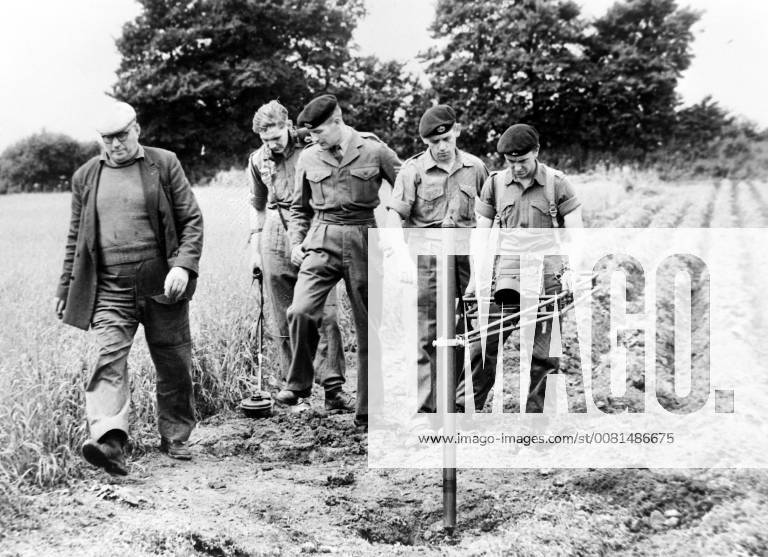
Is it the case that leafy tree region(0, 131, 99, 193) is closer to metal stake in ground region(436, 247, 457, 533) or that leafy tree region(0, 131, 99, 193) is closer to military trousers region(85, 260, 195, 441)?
military trousers region(85, 260, 195, 441)

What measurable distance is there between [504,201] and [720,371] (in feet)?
8.76

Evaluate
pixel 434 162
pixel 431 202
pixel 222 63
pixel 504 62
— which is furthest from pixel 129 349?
pixel 504 62

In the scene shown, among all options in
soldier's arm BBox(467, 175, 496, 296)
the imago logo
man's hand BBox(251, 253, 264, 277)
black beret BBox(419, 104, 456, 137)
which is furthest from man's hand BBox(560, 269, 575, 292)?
man's hand BBox(251, 253, 264, 277)

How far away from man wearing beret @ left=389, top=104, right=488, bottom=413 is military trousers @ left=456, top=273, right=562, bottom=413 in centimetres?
16

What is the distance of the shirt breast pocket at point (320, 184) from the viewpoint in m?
4.59

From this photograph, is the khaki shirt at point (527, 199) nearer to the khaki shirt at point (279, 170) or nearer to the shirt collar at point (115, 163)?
the khaki shirt at point (279, 170)

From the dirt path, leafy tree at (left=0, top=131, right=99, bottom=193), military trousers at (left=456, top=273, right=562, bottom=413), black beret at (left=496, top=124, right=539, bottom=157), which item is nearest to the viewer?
the dirt path

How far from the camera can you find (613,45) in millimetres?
25391

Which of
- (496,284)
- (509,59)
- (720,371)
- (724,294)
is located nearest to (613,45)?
(509,59)

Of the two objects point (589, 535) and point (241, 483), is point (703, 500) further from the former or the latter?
point (241, 483)

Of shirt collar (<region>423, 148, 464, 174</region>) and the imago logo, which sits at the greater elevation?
shirt collar (<region>423, 148, 464, 174</region>)

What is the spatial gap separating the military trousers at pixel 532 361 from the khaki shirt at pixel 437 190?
2.01ft

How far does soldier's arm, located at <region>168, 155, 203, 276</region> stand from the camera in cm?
398

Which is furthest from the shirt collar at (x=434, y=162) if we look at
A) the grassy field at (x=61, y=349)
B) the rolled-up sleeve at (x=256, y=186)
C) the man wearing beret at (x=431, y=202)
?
the grassy field at (x=61, y=349)
